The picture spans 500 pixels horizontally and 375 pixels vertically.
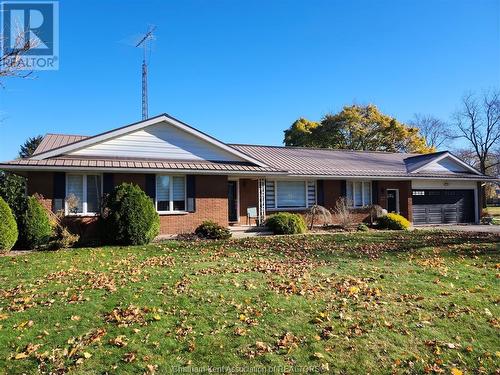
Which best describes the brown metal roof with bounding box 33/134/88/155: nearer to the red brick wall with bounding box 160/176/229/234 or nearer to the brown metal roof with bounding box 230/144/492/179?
the red brick wall with bounding box 160/176/229/234

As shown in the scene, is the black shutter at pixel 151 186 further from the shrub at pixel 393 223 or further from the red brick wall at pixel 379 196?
the shrub at pixel 393 223

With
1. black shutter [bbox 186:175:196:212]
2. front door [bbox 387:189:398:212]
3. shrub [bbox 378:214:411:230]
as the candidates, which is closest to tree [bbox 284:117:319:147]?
front door [bbox 387:189:398:212]

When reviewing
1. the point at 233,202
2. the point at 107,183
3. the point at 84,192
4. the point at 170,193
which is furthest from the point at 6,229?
the point at 233,202

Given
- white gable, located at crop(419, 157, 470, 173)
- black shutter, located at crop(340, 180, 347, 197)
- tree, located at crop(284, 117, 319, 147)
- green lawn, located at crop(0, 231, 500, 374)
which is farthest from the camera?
tree, located at crop(284, 117, 319, 147)

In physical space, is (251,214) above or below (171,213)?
below

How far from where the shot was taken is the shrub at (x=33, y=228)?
11945 millimetres

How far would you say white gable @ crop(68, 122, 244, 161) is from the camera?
15852mm

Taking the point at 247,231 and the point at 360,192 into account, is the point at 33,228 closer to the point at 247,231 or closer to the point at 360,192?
the point at 247,231

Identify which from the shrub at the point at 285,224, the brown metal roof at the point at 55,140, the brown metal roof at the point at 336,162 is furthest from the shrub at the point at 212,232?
the brown metal roof at the point at 55,140

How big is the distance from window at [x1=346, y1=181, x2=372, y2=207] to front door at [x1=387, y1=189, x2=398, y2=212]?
1505 millimetres

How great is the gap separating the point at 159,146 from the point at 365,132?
2891 centimetres

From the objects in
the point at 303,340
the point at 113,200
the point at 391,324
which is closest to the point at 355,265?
the point at 391,324

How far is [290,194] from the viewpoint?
792 inches

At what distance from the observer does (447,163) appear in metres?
24.6
